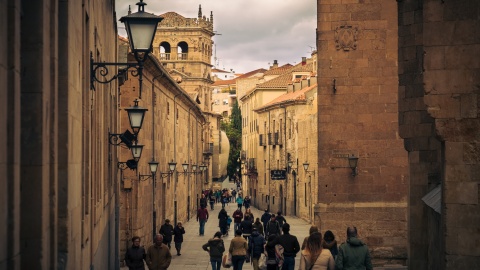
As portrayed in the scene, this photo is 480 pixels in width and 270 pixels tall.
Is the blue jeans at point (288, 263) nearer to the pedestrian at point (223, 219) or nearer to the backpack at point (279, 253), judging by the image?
the backpack at point (279, 253)

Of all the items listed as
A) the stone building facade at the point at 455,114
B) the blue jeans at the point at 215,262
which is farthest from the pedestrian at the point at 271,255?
the stone building facade at the point at 455,114

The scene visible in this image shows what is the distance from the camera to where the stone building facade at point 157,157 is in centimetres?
2606

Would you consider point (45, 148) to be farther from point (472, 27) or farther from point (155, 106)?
point (155, 106)

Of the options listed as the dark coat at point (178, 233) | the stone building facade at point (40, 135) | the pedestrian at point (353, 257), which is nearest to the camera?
the stone building facade at point (40, 135)

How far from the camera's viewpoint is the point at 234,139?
435ft

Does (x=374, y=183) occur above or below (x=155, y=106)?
below

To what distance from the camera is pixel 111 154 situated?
18.6m

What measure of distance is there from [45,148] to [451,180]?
4.70 meters

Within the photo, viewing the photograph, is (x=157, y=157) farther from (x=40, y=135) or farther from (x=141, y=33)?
(x=40, y=135)

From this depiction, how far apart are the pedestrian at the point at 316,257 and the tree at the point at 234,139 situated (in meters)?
115

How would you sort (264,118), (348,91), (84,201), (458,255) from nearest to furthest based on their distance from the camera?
1. (458,255)
2. (84,201)
3. (348,91)
4. (264,118)

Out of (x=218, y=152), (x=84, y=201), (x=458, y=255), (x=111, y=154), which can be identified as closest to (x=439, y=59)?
(x=458, y=255)

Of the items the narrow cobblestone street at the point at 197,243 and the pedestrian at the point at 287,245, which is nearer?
the pedestrian at the point at 287,245

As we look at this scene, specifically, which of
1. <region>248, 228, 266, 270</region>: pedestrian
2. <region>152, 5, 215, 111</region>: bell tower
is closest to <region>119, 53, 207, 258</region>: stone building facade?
<region>248, 228, 266, 270</region>: pedestrian
